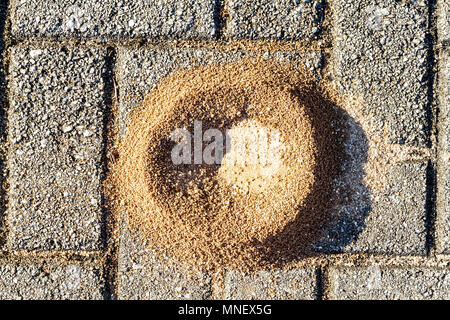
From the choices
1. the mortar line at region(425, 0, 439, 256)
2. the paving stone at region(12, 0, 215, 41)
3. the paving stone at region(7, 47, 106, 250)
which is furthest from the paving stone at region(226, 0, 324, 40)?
the paving stone at region(7, 47, 106, 250)

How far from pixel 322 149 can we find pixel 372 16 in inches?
25.6

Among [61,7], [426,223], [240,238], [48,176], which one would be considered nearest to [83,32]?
[61,7]

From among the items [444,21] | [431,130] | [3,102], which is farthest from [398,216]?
[3,102]

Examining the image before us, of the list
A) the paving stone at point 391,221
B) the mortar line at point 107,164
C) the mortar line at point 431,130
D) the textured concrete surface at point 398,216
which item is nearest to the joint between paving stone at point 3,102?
the mortar line at point 107,164

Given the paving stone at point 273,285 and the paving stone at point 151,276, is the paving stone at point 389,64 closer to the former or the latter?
the paving stone at point 273,285

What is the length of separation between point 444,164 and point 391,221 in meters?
0.35

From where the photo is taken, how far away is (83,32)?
1.50 metres

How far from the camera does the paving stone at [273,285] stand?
149 cm

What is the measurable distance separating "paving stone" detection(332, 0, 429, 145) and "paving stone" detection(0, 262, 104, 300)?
143 centimetres

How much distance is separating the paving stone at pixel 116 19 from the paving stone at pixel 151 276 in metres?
0.88

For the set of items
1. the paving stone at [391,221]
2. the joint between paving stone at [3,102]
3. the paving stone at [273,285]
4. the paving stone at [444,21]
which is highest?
the paving stone at [444,21]

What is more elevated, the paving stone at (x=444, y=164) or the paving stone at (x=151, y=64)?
the paving stone at (x=151, y=64)

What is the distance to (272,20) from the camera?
58.8 inches

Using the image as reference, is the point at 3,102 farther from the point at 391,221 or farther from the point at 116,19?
the point at 391,221
